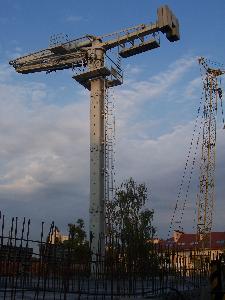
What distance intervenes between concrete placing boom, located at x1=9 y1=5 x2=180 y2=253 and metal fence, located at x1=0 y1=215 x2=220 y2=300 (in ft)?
47.3

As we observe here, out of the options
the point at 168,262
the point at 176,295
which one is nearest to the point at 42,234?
the point at 176,295

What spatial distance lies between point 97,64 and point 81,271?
24.4 meters

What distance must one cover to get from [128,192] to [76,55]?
43.0ft

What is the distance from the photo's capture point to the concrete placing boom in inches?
1394

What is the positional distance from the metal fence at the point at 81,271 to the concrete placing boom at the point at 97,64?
14.4 metres

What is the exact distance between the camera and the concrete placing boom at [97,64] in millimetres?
35406

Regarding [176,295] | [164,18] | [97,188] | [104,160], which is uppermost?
[164,18]

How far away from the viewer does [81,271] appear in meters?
16.5

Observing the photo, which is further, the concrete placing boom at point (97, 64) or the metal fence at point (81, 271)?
the concrete placing boom at point (97, 64)

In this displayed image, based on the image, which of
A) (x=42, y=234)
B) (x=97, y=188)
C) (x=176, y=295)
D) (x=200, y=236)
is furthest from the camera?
(x=200, y=236)

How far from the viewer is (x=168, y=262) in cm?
1931

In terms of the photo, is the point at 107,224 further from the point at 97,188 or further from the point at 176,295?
the point at 176,295

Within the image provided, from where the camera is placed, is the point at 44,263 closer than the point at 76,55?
Yes

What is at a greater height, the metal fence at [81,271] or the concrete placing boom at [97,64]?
the concrete placing boom at [97,64]
